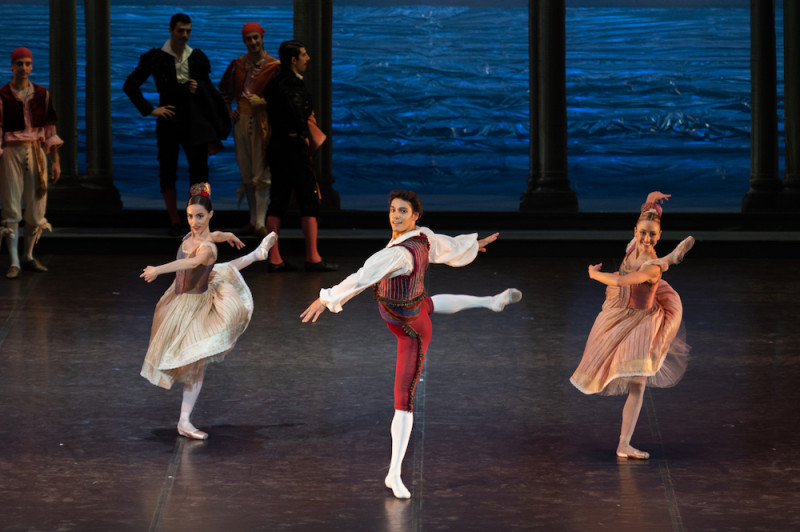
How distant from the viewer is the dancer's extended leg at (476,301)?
17.6ft

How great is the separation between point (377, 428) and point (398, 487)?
1033mm

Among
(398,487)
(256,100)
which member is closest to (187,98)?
(256,100)

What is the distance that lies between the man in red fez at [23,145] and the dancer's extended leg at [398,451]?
534cm

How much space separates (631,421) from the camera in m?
5.80

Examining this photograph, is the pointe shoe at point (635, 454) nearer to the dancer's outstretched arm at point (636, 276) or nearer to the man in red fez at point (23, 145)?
the dancer's outstretched arm at point (636, 276)

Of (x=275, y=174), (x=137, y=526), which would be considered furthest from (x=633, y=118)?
(x=137, y=526)

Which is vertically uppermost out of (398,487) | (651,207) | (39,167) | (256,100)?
(256,100)

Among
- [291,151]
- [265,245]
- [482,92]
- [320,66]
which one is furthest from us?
[482,92]

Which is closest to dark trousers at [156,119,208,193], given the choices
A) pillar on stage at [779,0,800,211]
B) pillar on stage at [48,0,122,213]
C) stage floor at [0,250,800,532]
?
pillar on stage at [48,0,122,213]

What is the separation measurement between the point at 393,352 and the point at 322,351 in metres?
0.40

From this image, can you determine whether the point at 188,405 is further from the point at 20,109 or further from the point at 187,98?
the point at 187,98

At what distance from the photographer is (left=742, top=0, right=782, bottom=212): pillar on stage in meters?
12.9

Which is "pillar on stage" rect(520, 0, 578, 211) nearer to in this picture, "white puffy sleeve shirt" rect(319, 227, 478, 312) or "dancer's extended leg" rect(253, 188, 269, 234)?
"dancer's extended leg" rect(253, 188, 269, 234)

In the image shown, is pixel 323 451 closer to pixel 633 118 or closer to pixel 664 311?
pixel 664 311
